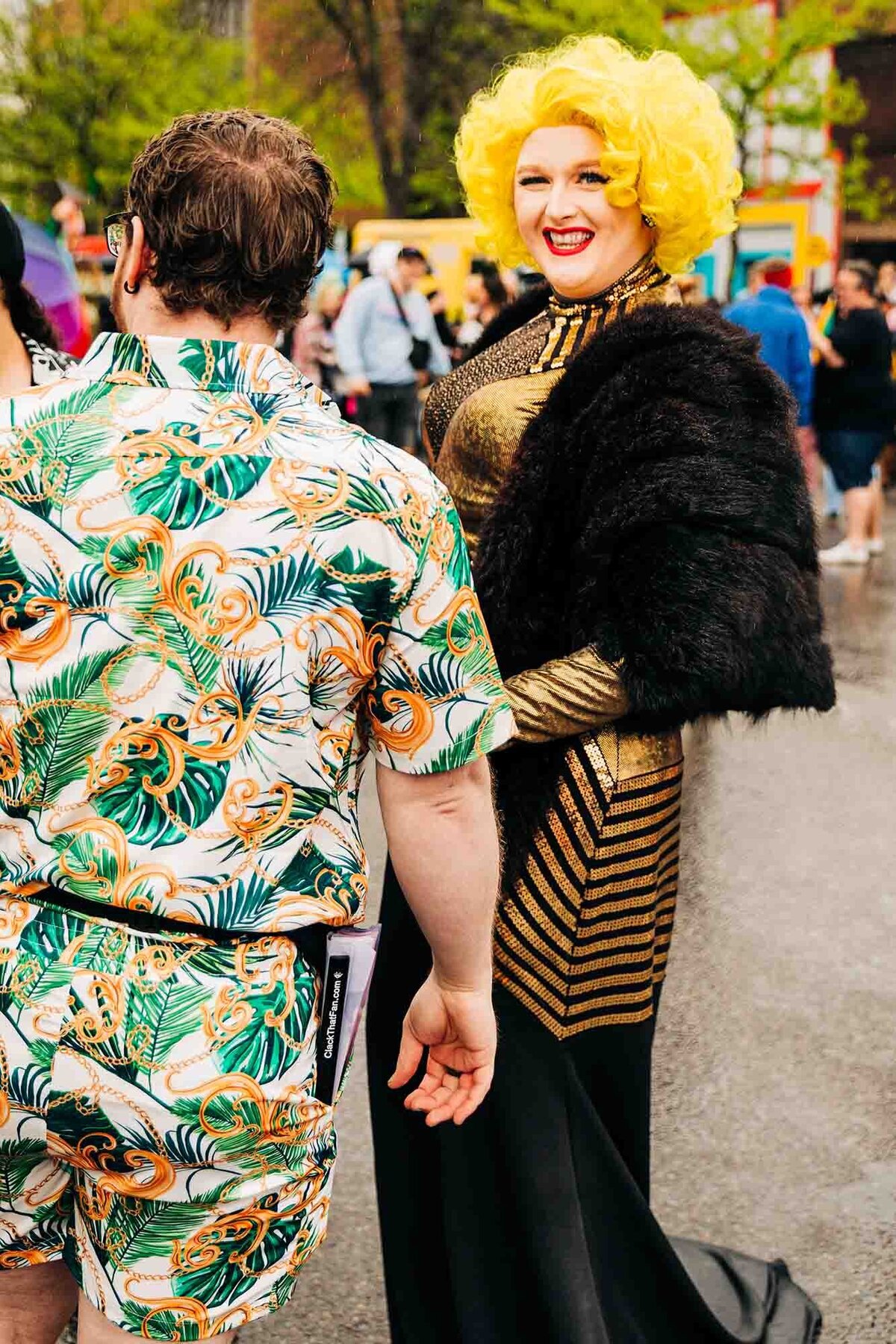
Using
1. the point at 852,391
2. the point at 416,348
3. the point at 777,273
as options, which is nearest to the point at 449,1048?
the point at 777,273

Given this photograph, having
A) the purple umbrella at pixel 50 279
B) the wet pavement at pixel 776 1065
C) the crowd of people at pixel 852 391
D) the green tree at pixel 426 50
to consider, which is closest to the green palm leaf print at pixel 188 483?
the wet pavement at pixel 776 1065

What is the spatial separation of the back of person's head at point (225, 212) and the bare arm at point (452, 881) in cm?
52

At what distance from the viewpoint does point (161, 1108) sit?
5.10 feet

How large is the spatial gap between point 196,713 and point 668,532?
82 centimetres

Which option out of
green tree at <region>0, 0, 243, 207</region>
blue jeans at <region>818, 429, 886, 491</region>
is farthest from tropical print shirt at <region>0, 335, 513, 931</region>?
green tree at <region>0, 0, 243, 207</region>

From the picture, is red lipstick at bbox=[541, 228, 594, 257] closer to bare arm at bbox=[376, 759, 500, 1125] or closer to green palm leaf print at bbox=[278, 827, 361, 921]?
bare arm at bbox=[376, 759, 500, 1125]

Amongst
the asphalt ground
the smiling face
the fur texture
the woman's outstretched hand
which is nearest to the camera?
the woman's outstretched hand

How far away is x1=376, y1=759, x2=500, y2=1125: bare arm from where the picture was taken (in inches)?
66.6

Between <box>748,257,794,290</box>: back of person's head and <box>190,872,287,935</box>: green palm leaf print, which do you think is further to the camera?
<box>748,257,794,290</box>: back of person's head

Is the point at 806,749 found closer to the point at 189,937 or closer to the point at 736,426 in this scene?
the point at 736,426

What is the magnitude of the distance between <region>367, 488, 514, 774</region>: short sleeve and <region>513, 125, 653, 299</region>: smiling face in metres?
0.89

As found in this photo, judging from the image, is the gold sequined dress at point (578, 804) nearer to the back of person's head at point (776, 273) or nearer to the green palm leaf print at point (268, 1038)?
the green palm leaf print at point (268, 1038)

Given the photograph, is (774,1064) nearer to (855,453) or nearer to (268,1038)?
(268,1038)

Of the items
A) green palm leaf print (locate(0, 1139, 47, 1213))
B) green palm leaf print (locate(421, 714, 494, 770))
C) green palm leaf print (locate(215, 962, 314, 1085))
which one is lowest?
green palm leaf print (locate(0, 1139, 47, 1213))
